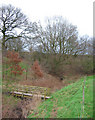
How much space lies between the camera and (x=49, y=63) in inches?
355

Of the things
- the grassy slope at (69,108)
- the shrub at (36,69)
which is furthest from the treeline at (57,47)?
the grassy slope at (69,108)

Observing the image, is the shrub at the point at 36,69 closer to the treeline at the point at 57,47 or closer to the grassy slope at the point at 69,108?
the treeline at the point at 57,47

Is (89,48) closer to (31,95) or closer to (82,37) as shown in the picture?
(82,37)

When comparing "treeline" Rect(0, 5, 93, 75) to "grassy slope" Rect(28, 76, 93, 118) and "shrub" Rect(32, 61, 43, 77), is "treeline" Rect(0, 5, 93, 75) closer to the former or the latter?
"shrub" Rect(32, 61, 43, 77)

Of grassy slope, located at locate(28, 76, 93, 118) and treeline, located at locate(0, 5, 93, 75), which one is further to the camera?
treeline, located at locate(0, 5, 93, 75)

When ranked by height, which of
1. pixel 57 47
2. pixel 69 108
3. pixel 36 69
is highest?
pixel 57 47

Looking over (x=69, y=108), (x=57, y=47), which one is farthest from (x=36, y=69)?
(x=69, y=108)

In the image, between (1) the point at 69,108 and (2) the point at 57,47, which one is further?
(2) the point at 57,47

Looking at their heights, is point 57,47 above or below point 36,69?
above

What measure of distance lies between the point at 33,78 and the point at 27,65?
3.45 feet

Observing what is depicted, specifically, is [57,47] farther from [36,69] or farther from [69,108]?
[69,108]

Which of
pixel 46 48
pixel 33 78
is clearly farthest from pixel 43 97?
pixel 46 48

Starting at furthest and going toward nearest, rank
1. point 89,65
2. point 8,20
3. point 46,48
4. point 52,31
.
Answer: point 89,65 → point 52,31 → point 46,48 → point 8,20

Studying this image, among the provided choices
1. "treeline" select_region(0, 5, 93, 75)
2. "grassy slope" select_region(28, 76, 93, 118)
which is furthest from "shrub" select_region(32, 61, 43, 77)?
"grassy slope" select_region(28, 76, 93, 118)
